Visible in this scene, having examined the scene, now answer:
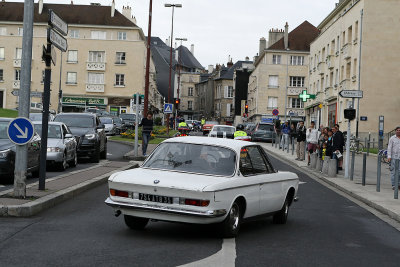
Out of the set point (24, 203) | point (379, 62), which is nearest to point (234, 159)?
point (24, 203)

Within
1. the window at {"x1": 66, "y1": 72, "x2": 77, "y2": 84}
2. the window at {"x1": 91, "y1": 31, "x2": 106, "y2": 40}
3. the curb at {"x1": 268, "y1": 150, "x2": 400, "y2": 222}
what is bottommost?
the curb at {"x1": 268, "y1": 150, "x2": 400, "y2": 222}

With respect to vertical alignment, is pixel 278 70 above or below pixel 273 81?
above

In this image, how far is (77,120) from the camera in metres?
23.0

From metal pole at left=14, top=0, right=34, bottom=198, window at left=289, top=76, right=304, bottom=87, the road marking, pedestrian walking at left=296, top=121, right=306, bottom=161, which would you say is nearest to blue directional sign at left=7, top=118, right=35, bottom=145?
metal pole at left=14, top=0, right=34, bottom=198

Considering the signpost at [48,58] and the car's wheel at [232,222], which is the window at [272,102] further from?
the car's wheel at [232,222]

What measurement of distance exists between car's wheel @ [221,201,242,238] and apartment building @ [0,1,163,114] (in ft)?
236

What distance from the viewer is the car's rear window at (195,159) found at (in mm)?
8367

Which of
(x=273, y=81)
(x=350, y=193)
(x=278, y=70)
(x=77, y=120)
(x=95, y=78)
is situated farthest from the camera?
(x=273, y=81)

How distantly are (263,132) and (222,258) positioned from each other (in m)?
45.1

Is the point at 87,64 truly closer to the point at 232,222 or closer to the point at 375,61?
the point at 375,61

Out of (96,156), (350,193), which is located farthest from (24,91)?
(96,156)

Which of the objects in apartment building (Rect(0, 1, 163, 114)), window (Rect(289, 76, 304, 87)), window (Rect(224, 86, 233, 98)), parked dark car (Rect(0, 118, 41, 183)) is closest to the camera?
parked dark car (Rect(0, 118, 41, 183))

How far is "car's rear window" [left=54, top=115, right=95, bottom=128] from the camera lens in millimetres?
22719

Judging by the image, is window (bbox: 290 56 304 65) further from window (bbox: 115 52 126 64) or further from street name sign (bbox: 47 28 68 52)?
street name sign (bbox: 47 28 68 52)
